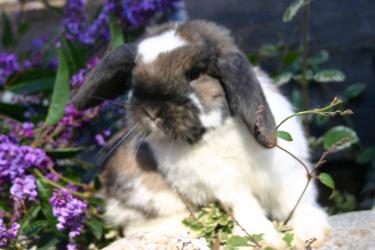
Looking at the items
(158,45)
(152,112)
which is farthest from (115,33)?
(152,112)

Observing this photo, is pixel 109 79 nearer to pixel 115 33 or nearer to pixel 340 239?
pixel 115 33

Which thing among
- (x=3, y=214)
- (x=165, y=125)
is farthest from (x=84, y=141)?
(x=165, y=125)

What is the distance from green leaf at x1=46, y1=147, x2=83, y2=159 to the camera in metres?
3.57

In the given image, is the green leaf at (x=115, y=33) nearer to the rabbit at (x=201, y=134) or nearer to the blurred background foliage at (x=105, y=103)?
the blurred background foliage at (x=105, y=103)

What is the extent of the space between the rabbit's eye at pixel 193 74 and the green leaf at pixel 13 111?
4.08ft

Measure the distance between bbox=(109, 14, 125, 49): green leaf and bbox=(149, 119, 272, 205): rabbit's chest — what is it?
3.13 feet

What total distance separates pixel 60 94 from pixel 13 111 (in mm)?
353

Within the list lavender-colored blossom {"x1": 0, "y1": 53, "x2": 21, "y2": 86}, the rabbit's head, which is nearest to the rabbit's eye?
the rabbit's head

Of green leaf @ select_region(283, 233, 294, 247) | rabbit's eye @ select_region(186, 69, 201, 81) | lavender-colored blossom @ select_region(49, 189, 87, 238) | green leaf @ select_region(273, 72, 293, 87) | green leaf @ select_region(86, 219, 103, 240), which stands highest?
rabbit's eye @ select_region(186, 69, 201, 81)

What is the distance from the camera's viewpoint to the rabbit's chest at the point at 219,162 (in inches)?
120

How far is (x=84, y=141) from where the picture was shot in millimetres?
3924

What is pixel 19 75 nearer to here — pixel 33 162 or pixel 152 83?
pixel 33 162

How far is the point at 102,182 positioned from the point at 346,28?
2330 millimetres

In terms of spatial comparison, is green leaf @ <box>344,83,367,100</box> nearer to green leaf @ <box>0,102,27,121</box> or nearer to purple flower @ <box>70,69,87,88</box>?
purple flower @ <box>70,69,87,88</box>
